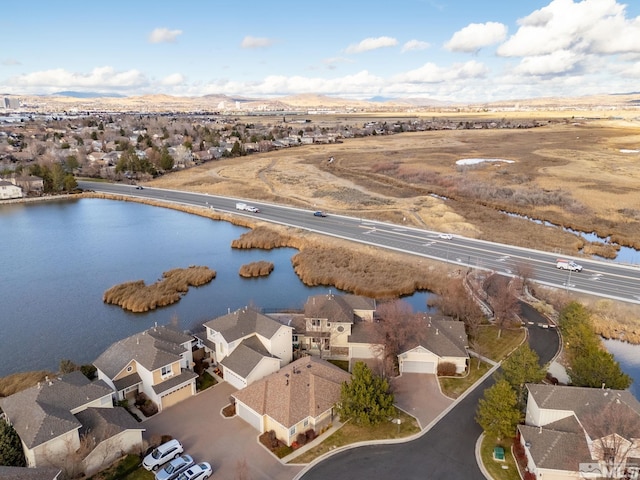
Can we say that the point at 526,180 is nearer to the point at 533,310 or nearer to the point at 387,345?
the point at 533,310

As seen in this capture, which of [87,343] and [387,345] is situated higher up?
[387,345]

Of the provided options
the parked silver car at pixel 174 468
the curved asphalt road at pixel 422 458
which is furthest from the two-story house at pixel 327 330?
the parked silver car at pixel 174 468

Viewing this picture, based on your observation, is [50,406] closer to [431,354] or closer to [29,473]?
[29,473]

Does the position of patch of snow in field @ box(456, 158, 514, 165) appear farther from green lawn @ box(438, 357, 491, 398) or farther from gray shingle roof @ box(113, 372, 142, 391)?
gray shingle roof @ box(113, 372, 142, 391)

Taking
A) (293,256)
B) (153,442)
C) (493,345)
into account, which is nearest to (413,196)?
(293,256)

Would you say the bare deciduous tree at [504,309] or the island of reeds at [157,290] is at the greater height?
the bare deciduous tree at [504,309]

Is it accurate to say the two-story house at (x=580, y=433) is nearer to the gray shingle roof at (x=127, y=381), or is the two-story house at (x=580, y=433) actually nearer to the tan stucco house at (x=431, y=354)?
the tan stucco house at (x=431, y=354)

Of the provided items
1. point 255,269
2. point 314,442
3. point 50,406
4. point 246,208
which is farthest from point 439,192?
point 50,406
